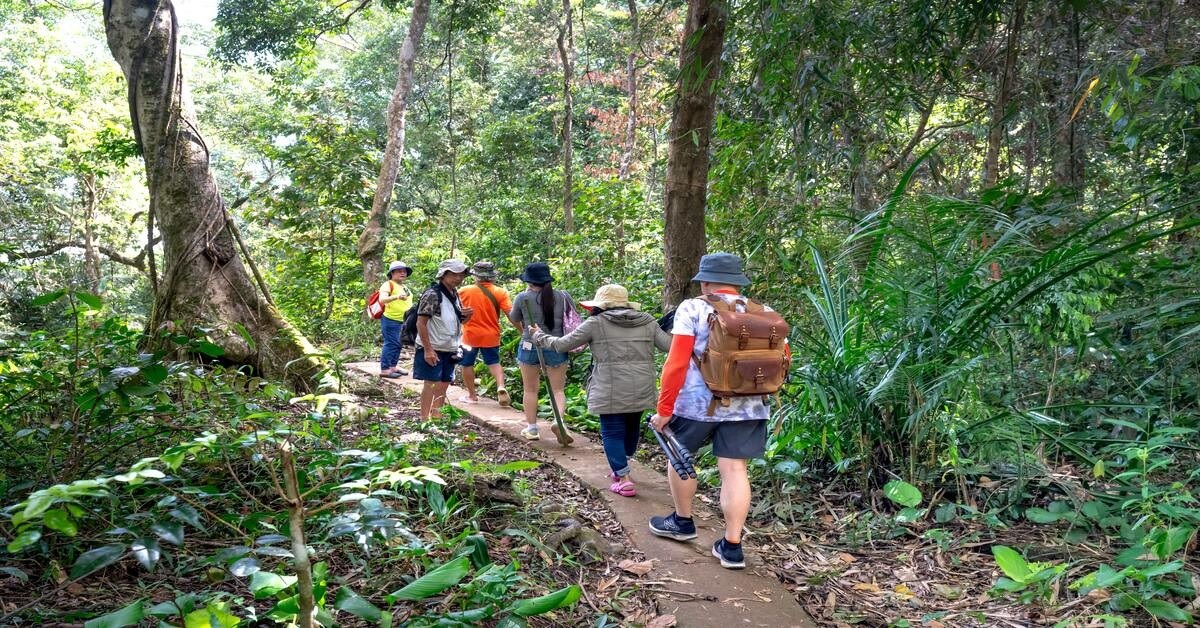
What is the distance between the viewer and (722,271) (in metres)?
3.97

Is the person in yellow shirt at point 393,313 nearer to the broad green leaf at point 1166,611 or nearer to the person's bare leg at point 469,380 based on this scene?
the person's bare leg at point 469,380

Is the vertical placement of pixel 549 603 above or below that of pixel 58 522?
below

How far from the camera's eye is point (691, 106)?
610 cm

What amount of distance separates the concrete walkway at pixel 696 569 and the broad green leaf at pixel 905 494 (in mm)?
796

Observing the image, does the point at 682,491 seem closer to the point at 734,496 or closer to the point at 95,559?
the point at 734,496

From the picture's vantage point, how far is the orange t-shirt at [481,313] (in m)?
7.41

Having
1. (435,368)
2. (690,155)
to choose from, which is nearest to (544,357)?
(435,368)

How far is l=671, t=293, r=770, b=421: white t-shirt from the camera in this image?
12.5 ft

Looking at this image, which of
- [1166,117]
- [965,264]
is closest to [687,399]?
[965,264]

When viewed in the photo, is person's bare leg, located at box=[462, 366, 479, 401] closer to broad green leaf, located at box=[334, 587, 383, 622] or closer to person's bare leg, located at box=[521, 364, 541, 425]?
person's bare leg, located at box=[521, 364, 541, 425]

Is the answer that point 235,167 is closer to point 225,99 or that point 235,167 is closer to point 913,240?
point 225,99

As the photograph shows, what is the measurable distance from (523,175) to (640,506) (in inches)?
545

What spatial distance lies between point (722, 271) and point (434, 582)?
7.53 feet

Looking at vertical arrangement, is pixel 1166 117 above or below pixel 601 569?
above
